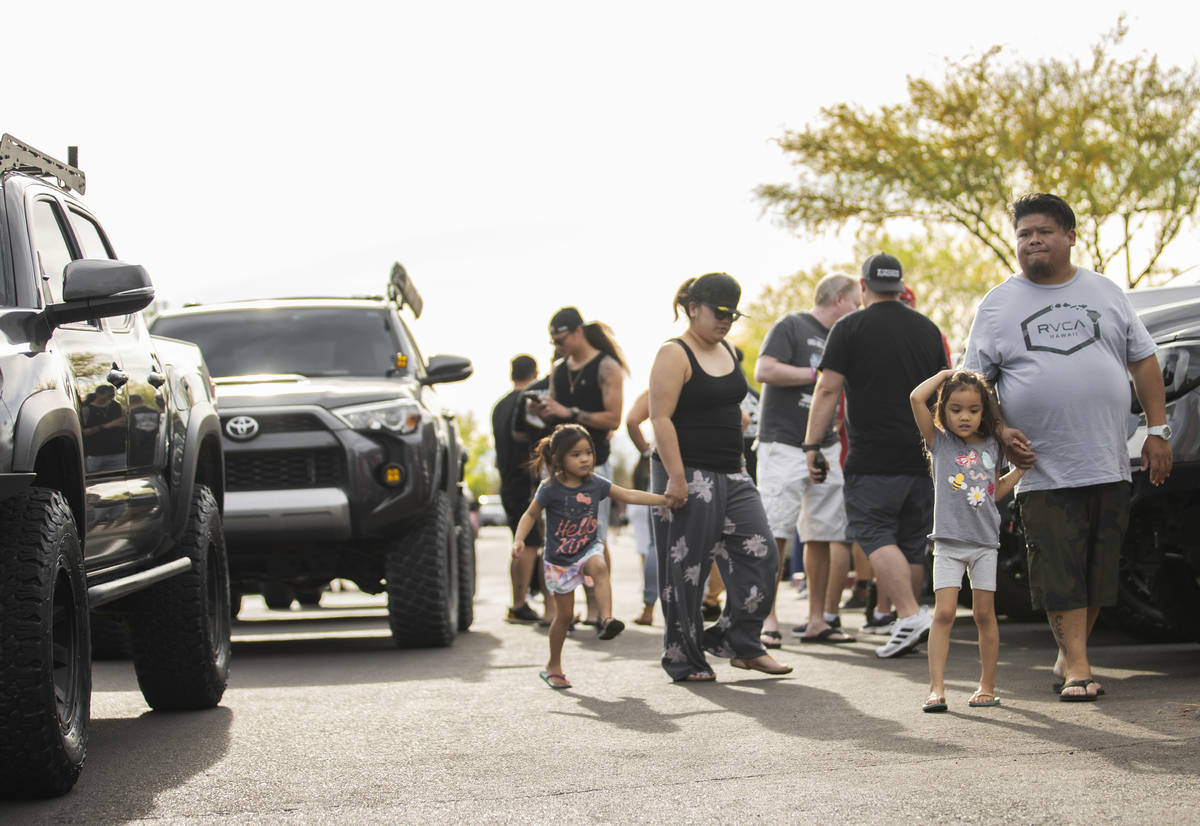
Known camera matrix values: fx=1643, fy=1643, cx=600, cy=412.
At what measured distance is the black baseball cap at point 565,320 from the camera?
10.1m

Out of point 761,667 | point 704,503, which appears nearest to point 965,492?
point 704,503

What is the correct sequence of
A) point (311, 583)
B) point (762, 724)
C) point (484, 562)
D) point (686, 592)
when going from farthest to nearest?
point (484, 562) → point (311, 583) → point (686, 592) → point (762, 724)

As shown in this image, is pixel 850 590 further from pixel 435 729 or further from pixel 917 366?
pixel 435 729

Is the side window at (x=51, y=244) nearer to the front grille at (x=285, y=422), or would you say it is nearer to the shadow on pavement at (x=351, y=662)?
the shadow on pavement at (x=351, y=662)

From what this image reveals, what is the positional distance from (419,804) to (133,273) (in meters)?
1.82

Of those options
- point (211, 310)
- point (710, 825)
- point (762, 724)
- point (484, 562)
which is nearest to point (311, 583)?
point (211, 310)

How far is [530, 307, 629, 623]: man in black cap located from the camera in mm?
10156

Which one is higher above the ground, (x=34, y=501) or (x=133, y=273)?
(x=133, y=273)

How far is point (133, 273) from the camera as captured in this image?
496cm

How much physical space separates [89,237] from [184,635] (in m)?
1.59

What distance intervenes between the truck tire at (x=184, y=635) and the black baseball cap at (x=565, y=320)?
374 cm

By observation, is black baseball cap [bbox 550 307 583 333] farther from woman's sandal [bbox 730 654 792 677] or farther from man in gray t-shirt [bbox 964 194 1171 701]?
man in gray t-shirt [bbox 964 194 1171 701]

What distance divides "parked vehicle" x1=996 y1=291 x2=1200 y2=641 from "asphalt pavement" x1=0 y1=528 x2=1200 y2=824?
0.78 ft

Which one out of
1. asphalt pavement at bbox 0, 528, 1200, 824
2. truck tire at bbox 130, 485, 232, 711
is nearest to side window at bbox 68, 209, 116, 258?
truck tire at bbox 130, 485, 232, 711
